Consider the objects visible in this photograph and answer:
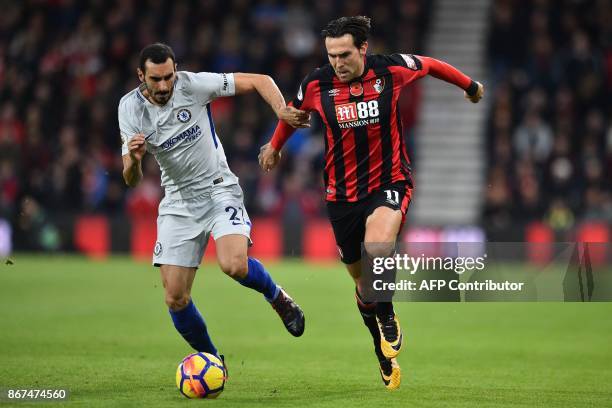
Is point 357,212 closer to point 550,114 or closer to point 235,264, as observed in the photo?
point 235,264

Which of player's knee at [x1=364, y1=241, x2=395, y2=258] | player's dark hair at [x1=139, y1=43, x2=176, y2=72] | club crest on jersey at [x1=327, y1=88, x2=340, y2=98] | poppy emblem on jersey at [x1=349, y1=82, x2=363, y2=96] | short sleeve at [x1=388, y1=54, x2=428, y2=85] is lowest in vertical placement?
player's knee at [x1=364, y1=241, x2=395, y2=258]

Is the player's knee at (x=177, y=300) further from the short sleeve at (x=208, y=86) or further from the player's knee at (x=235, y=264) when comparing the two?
the short sleeve at (x=208, y=86)

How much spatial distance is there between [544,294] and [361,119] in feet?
5.65

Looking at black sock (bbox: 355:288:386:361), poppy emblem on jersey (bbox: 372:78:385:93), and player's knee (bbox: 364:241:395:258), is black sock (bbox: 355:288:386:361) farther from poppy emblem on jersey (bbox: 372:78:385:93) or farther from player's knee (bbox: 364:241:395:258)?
poppy emblem on jersey (bbox: 372:78:385:93)

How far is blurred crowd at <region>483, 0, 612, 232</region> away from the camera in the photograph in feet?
61.0

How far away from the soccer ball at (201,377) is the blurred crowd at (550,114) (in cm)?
1115

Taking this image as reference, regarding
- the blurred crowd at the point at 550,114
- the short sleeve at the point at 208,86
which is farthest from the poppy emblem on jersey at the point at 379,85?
the blurred crowd at the point at 550,114

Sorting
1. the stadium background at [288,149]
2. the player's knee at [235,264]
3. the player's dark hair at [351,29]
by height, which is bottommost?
the stadium background at [288,149]

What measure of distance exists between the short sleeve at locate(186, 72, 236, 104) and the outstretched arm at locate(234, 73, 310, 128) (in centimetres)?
7

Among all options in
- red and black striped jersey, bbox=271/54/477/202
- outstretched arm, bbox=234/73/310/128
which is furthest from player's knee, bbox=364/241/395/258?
outstretched arm, bbox=234/73/310/128

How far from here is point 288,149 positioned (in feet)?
66.8

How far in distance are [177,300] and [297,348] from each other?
2586 mm

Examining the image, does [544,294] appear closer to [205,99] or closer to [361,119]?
[361,119]

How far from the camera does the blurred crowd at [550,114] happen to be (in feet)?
61.0
